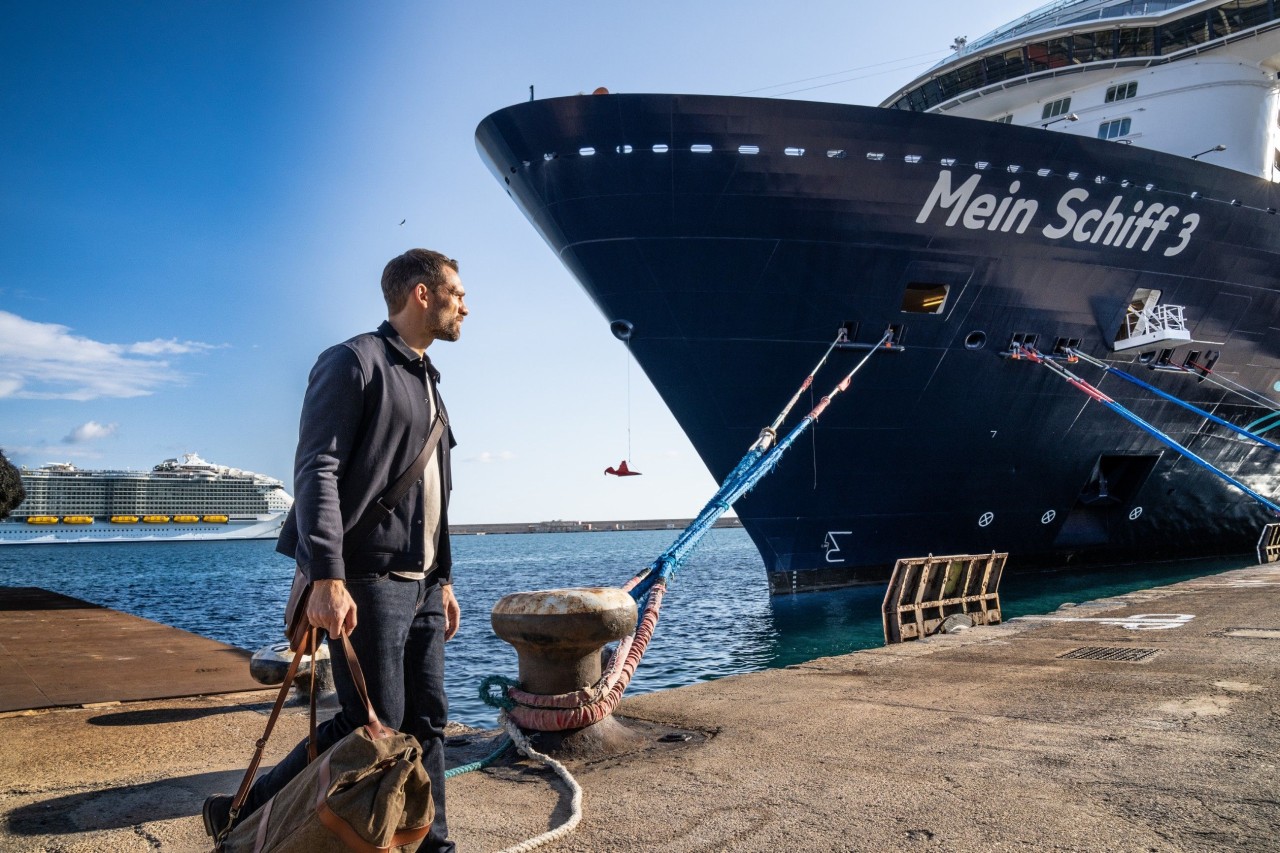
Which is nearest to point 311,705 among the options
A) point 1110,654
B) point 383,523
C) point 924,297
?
point 383,523

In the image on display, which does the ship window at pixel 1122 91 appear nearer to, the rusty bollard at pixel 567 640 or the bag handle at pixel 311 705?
the rusty bollard at pixel 567 640

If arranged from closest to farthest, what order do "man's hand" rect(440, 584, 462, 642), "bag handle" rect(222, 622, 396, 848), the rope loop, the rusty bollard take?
"bag handle" rect(222, 622, 396, 848)
"man's hand" rect(440, 584, 462, 642)
the rusty bollard
the rope loop

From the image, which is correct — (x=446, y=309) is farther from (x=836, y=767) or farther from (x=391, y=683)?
(x=836, y=767)

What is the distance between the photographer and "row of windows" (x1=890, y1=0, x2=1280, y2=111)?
699 inches

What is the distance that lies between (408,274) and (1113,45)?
20.6m

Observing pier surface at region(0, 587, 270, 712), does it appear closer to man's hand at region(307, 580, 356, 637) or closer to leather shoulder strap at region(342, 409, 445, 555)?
leather shoulder strap at region(342, 409, 445, 555)

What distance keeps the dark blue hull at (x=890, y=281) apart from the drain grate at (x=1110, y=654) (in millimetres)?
7222

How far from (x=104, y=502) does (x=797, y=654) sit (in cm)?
9058

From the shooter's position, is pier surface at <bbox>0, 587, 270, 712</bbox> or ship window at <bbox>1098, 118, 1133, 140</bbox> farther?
ship window at <bbox>1098, 118, 1133, 140</bbox>

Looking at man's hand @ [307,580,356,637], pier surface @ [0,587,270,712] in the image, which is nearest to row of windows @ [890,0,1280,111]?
pier surface @ [0,587,270,712]

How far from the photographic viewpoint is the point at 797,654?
1204 cm

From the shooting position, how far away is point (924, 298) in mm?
13414

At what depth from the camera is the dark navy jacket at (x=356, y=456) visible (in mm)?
2309

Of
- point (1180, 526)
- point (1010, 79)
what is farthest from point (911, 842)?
point (1010, 79)
